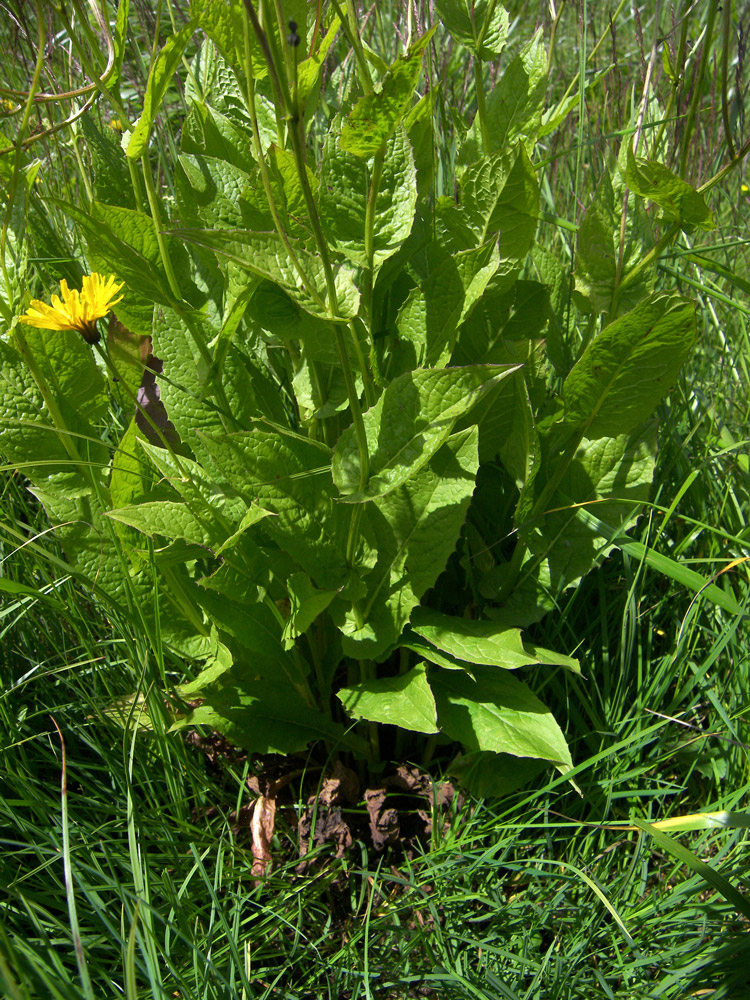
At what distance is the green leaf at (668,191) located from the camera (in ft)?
2.83

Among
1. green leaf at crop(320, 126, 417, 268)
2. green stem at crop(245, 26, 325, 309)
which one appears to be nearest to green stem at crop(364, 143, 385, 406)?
green leaf at crop(320, 126, 417, 268)

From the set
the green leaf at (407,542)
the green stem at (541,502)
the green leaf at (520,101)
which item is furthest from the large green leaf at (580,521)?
the green leaf at (520,101)

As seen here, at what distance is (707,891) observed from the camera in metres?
1.08

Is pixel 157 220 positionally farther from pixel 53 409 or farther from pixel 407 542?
pixel 407 542

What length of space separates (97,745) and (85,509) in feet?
1.14

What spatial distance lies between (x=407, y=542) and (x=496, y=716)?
27 centimetres

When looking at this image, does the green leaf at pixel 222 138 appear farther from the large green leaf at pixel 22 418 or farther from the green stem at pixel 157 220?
the large green leaf at pixel 22 418

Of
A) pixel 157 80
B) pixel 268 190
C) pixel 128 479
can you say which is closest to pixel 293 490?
pixel 128 479

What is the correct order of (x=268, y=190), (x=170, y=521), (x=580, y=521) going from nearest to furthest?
(x=268, y=190) < (x=170, y=521) < (x=580, y=521)

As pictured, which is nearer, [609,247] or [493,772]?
[609,247]

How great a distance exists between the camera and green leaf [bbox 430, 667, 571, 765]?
103cm

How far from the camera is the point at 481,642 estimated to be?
105cm

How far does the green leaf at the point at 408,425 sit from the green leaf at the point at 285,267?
120 mm

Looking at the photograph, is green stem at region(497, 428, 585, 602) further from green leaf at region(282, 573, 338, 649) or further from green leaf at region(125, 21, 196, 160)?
green leaf at region(125, 21, 196, 160)
